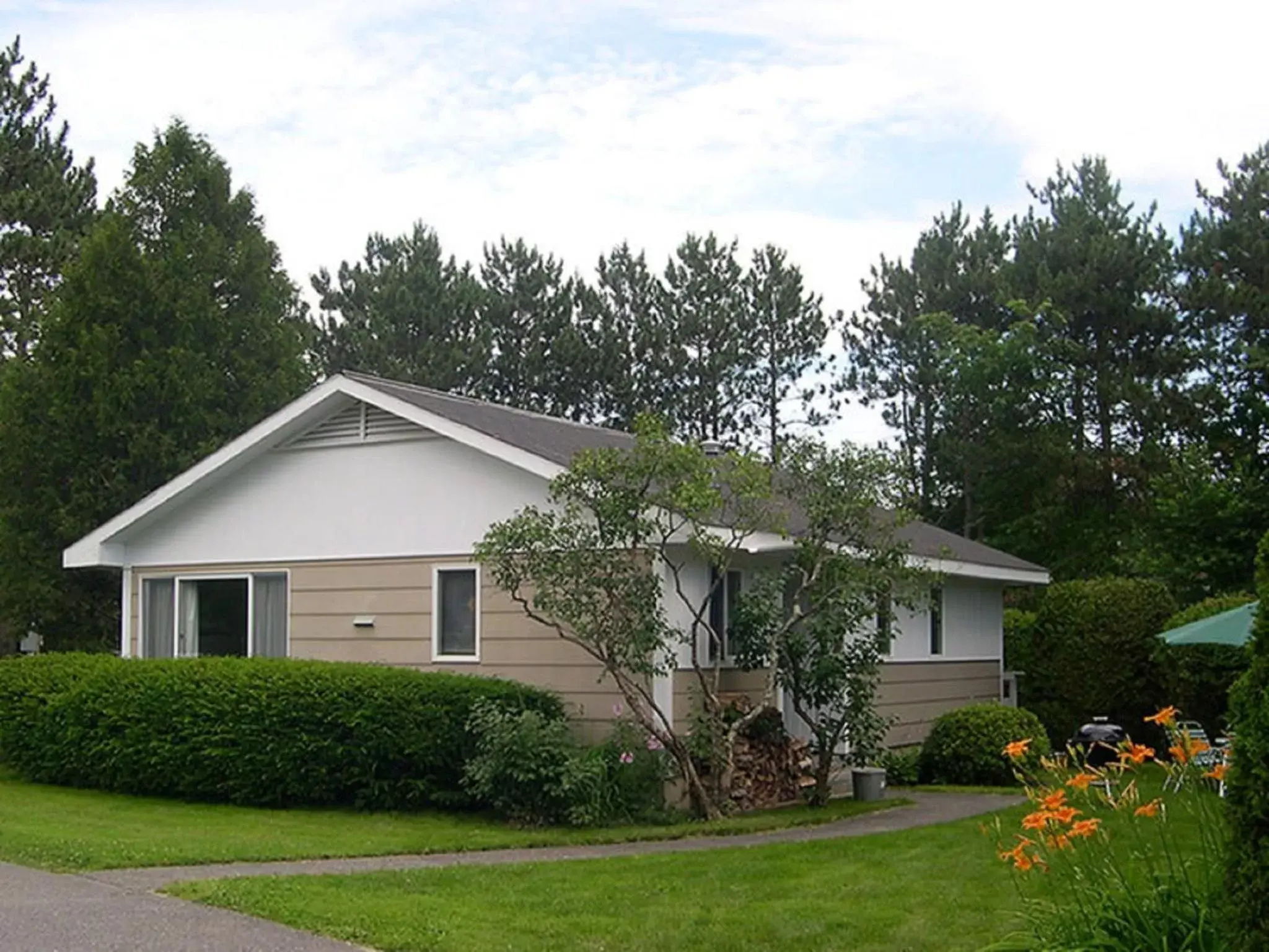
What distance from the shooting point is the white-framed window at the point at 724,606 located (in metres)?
15.8

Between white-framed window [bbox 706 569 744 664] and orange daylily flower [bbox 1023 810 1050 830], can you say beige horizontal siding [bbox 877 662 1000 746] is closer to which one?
white-framed window [bbox 706 569 744 664]

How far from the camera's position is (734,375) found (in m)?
42.3

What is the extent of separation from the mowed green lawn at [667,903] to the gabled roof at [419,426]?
17.6ft

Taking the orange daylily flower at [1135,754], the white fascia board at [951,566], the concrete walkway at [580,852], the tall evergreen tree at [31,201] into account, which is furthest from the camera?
the tall evergreen tree at [31,201]

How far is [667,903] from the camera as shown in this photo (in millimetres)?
9414

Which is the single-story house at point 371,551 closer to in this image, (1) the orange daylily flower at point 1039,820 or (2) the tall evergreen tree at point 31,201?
(1) the orange daylily flower at point 1039,820

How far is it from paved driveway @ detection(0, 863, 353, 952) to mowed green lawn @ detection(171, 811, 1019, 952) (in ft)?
0.69

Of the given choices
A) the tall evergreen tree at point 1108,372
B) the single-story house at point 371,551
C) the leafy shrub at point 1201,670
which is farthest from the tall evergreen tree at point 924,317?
the single-story house at point 371,551

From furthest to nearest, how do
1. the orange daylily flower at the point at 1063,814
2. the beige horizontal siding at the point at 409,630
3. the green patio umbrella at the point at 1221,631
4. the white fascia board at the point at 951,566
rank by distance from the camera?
the beige horizontal siding at the point at 409,630
the white fascia board at the point at 951,566
the green patio umbrella at the point at 1221,631
the orange daylily flower at the point at 1063,814

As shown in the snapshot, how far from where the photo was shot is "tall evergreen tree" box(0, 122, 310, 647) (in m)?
25.8

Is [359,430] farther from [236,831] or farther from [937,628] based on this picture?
[937,628]

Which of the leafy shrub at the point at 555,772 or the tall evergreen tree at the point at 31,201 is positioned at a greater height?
the tall evergreen tree at the point at 31,201

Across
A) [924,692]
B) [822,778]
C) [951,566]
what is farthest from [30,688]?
[951,566]

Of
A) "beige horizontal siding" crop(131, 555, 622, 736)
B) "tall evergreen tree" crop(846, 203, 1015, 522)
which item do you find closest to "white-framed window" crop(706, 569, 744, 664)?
"beige horizontal siding" crop(131, 555, 622, 736)
